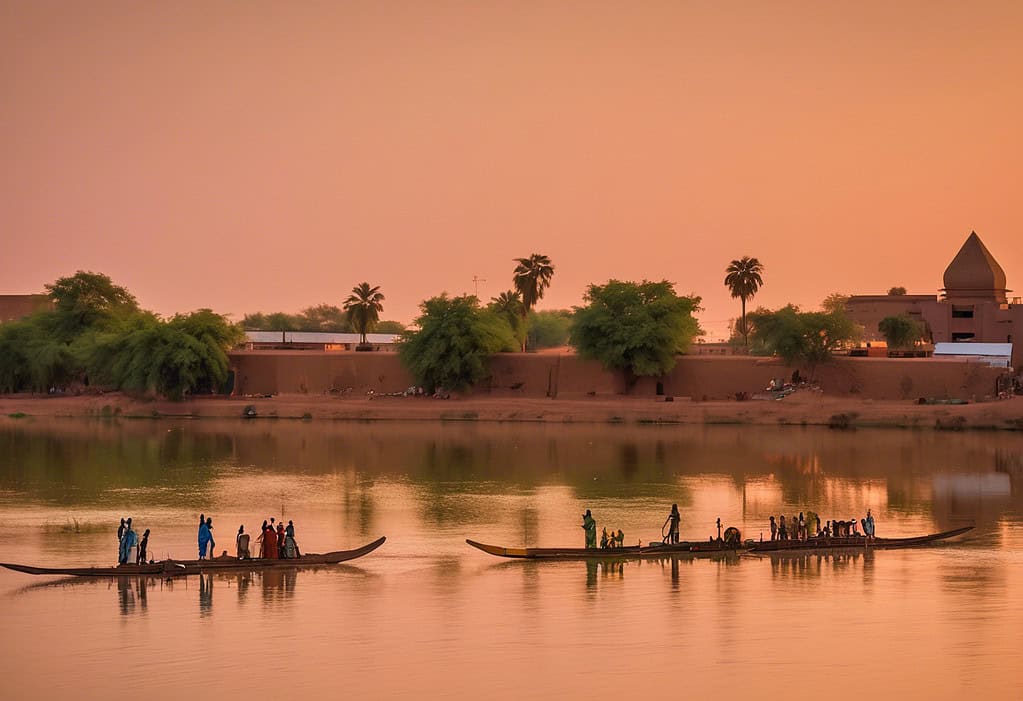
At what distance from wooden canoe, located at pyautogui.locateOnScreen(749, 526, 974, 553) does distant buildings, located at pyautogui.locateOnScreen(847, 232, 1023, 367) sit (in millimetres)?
55800

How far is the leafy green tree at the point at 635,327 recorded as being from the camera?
74312mm

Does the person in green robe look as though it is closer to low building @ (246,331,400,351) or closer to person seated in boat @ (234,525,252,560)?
person seated in boat @ (234,525,252,560)

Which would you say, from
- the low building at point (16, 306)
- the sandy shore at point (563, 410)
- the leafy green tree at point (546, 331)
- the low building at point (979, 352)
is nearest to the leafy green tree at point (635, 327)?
the sandy shore at point (563, 410)

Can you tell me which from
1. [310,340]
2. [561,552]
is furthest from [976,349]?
[561,552]

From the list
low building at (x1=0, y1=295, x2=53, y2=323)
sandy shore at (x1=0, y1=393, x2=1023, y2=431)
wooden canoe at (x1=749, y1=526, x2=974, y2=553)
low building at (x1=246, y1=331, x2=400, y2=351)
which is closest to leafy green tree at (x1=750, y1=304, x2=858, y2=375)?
sandy shore at (x1=0, y1=393, x2=1023, y2=431)

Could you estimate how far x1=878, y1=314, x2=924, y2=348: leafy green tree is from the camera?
85688 mm

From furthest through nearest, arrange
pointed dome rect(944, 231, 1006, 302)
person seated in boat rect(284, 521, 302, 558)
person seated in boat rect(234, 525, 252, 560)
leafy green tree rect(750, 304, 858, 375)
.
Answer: pointed dome rect(944, 231, 1006, 302) < leafy green tree rect(750, 304, 858, 375) < person seated in boat rect(284, 521, 302, 558) < person seated in boat rect(234, 525, 252, 560)

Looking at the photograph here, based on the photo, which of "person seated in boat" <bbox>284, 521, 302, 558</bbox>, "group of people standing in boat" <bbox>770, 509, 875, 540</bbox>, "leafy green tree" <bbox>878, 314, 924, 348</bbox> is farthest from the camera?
"leafy green tree" <bbox>878, 314, 924, 348</bbox>

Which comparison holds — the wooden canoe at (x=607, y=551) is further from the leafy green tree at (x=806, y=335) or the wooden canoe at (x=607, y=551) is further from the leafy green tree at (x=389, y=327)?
the leafy green tree at (x=389, y=327)

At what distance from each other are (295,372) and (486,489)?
3968cm

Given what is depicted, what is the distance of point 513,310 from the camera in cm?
9600

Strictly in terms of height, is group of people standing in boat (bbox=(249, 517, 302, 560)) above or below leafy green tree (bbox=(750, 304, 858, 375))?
below

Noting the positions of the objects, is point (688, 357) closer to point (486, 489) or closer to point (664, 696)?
point (486, 489)

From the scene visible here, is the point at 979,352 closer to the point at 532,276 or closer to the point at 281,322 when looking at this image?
the point at 532,276
